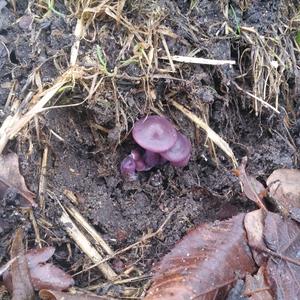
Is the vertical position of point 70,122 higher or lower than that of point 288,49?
higher

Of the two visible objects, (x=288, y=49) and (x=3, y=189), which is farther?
(x=288, y=49)

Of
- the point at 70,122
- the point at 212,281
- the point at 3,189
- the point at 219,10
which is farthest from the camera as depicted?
the point at 219,10

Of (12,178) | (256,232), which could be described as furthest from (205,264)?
(12,178)

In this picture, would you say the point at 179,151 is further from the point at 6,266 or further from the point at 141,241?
the point at 6,266

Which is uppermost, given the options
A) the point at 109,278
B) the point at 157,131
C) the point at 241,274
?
the point at 157,131

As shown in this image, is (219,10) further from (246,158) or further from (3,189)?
(3,189)

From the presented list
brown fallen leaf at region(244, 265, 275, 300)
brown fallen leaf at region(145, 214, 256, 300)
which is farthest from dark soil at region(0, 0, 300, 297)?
brown fallen leaf at region(244, 265, 275, 300)

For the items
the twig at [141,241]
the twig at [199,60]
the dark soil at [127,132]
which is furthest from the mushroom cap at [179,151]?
the twig at [199,60]

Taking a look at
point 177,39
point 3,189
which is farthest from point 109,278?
point 177,39
